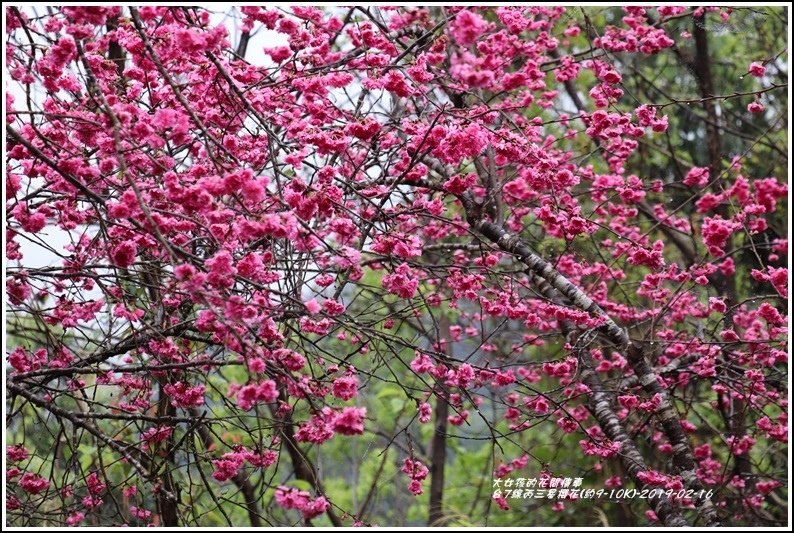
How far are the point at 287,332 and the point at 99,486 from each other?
1.14 meters

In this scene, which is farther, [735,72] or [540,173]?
[735,72]

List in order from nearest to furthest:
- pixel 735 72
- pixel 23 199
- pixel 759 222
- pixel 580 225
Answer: pixel 23 199, pixel 580 225, pixel 759 222, pixel 735 72

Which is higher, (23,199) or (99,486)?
(23,199)

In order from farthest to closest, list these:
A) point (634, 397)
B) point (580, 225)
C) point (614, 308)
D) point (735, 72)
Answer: point (735, 72) < point (614, 308) < point (634, 397) < point (580, 225)

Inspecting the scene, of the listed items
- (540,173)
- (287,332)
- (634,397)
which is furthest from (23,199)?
(634,397)

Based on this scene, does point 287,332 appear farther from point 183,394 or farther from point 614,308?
point 614,308

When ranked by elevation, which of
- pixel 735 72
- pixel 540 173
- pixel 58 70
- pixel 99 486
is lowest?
pixel 99 486

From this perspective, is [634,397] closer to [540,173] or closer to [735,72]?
[540,173]

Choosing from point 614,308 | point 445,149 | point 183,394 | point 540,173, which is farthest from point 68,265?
point 614,308

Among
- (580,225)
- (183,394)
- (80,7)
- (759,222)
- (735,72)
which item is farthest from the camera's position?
(735,72)

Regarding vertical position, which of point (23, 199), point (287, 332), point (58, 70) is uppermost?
point (58, 70)

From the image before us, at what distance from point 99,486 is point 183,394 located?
70cm

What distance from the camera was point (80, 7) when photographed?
2.49 meters

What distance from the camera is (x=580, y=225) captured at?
3.41 m
